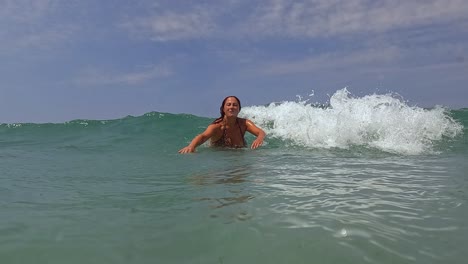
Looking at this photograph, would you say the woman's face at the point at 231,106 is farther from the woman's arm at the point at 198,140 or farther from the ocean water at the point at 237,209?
the ocean water at the point at 237,209

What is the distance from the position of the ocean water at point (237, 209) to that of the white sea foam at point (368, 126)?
5.50ft

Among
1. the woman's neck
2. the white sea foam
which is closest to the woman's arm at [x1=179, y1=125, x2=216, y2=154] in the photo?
the woman's neck

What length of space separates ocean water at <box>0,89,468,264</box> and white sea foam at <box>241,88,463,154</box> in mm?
1676

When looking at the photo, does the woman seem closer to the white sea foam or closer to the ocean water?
the white sea foam

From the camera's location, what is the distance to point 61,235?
2.36 metres

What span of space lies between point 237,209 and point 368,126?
24.3 ft

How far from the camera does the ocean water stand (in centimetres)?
205

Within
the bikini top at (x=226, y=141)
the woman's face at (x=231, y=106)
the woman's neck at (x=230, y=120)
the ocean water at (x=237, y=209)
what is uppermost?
the woman's face at (x=231, y=106)

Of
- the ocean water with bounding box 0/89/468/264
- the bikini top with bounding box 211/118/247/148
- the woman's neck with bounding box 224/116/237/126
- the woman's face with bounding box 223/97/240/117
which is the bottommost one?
the ocean water with bounding box 0/89/468/264

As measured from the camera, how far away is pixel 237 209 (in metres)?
2.84

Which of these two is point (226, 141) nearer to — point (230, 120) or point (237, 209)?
point (230, 120)

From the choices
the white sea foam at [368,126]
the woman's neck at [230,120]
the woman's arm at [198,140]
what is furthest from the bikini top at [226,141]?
the white sea foam at [368,126]

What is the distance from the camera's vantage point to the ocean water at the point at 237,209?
2.05m

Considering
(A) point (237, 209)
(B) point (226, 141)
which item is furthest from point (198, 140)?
(A) point (237, 209)
